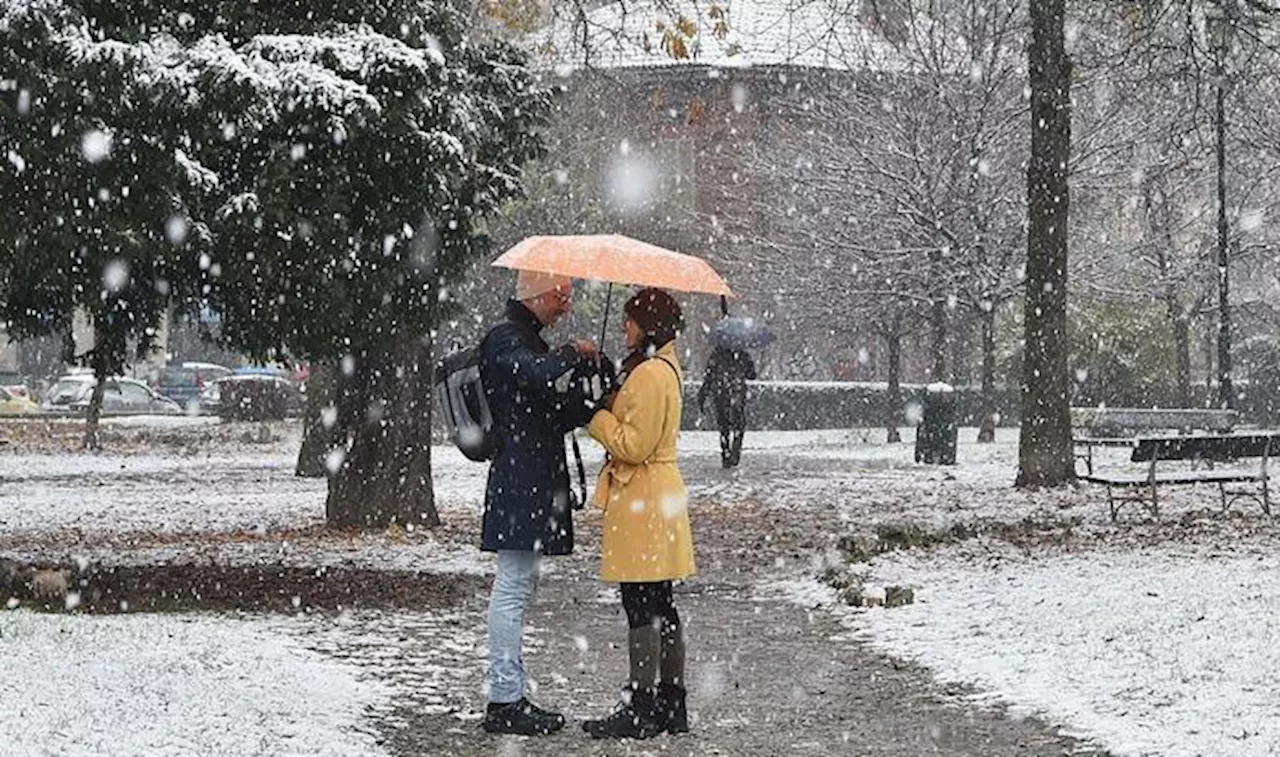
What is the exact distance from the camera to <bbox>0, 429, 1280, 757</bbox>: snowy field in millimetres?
7082

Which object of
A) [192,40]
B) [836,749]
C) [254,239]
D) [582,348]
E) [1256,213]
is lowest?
[836,749]

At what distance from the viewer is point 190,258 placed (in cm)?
1091

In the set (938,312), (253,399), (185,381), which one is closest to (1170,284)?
(938,312)

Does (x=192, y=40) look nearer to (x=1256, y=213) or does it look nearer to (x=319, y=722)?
(x=319, y=722)

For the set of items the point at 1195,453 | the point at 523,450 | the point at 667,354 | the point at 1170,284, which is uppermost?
the point at 1170,284

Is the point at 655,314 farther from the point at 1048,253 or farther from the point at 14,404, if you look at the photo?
the point at 14,404

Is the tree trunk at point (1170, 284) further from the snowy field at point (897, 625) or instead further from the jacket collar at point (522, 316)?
the jacket collar at point (522, 316)

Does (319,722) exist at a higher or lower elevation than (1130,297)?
lower

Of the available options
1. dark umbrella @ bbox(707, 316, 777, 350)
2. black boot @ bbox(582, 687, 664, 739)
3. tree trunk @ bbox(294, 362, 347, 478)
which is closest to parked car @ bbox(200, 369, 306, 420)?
dark umbrella @ bbox(707, 316, 777, 350)

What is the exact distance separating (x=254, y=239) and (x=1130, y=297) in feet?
93.4

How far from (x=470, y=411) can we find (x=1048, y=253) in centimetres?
1380

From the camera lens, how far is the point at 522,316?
737cm

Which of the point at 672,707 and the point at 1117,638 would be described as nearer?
the point at 672,707

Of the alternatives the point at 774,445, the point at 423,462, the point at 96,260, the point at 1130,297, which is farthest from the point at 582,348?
the point at 1130,297
